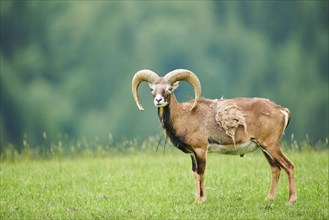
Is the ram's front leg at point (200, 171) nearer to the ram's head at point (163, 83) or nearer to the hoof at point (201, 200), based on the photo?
the hoof at point (201, 200)

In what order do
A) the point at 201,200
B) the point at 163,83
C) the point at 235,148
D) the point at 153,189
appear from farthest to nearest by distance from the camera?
the point at 153,189
the point at 235,148
the point at 201,200
the point at 163,83

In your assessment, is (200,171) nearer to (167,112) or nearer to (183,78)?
(167,112)

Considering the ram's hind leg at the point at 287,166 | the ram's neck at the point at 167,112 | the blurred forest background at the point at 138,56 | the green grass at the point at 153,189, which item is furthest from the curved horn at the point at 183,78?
the blurred forest background at the point at 138,56

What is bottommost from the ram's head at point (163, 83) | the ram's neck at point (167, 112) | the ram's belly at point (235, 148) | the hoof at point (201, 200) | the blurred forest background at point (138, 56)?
the blurred forest background at point (138, 56)

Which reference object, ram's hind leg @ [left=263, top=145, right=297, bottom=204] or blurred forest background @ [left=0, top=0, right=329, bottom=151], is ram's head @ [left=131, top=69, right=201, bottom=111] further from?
blurred forest background @ [left=0, top=0, right=329, bottom=151]

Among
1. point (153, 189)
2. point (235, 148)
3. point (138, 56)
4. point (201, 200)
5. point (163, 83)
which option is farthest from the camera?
point (138, 56)

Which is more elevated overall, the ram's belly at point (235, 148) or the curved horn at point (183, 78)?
the curved horn at point (183, 78)

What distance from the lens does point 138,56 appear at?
47156mm

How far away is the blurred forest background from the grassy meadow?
20.7 m

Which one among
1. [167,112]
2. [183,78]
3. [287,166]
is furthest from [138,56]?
[287,166]

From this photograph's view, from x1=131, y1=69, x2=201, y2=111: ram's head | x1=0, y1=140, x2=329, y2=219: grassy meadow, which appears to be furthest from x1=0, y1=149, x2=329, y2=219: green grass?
x1=131, y1=69, x2=201, y2=111: ram's head

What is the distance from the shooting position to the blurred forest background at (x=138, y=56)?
4012cm

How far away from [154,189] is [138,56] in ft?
113

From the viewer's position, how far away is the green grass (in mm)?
11133
